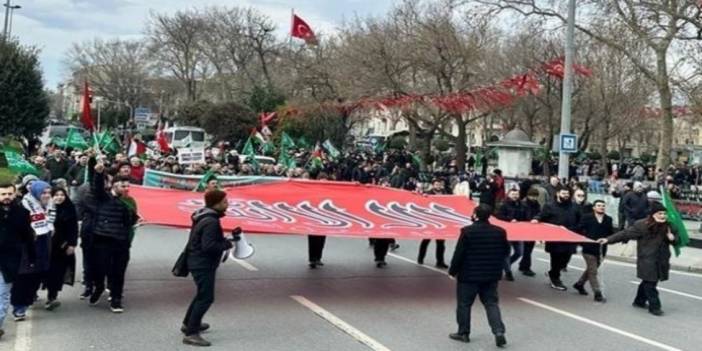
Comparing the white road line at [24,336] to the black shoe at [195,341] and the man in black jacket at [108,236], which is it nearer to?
the man in black jacket at [108,236]

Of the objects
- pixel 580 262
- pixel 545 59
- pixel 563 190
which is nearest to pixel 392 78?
pixel 545 59

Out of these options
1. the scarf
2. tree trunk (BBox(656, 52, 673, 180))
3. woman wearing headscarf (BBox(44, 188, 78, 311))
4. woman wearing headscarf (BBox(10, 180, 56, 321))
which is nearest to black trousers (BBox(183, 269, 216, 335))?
woman wearing headscarf (BBox(10, 180, 56, 321))

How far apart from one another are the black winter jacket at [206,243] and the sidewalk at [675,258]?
464 inches

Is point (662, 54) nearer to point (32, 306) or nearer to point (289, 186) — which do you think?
point (289, 186)

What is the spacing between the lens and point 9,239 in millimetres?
8195

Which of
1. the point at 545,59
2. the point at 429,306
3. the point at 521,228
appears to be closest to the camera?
the point at 429,306

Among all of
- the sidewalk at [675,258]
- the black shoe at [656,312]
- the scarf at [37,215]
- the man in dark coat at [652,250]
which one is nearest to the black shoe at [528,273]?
the man in dark coat at [652,250]

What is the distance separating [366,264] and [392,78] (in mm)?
21432

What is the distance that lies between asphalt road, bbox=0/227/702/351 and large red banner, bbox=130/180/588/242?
3.04 ft

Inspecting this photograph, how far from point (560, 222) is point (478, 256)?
4369mm

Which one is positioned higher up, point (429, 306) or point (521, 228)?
point (521, 228)

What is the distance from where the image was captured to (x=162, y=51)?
76750mm

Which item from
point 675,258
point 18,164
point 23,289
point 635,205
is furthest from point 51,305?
point 675,258

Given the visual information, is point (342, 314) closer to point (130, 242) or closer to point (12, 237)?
point (130, 242)
